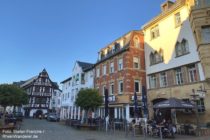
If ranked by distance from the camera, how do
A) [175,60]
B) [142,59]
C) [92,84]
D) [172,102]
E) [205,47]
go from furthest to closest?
[92,84] → [142,59] → [175,60] → [205,47] → [172,102]

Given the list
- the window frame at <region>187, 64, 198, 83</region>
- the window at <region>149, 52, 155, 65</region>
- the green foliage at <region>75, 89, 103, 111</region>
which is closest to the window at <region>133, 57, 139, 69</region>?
the window at <region>149, 52, 155, 65</region>

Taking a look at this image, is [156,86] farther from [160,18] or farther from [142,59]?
[160,18]

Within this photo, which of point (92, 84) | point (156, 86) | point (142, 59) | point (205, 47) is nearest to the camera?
point (205, 47)

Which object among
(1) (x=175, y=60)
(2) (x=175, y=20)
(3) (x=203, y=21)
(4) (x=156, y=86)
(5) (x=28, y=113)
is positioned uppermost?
(2) (x=175, y=20)

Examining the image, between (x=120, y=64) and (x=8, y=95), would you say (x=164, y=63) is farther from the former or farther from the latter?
(x=8, y=95)

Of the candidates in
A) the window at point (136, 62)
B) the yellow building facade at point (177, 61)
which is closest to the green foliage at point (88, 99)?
the window at point (136, 62)

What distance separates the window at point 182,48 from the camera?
18766 millimetres

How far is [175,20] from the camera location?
2042 centimetres

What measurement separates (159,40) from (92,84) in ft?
47.1

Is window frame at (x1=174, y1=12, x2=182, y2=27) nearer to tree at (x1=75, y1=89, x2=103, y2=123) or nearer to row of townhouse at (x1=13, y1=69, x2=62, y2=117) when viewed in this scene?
tree at (x1=75, y1=89, x2=103, y2=123)

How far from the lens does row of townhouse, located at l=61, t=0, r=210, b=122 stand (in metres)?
16.8

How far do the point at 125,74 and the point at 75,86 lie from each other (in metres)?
17.6

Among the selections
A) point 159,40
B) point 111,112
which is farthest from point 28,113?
point 159,40

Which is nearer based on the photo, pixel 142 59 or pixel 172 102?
pixel 172 102
